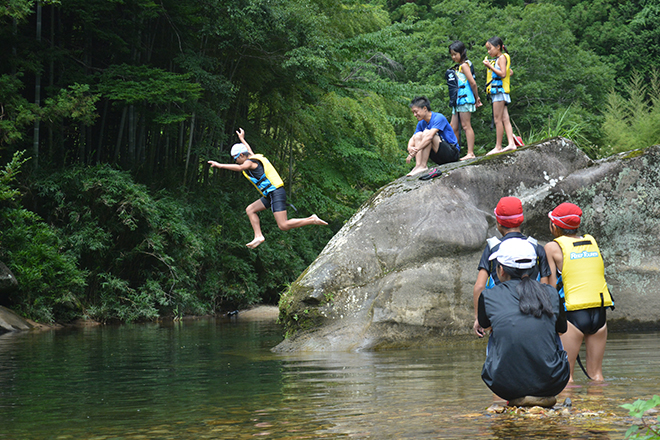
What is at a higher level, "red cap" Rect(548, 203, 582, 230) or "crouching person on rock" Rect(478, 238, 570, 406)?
"red cap" Rect(548, 203, 582, 230)

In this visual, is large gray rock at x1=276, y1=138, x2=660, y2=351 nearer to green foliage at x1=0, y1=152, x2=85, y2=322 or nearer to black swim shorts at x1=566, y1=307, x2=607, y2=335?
black swim shorts at x1=566, y1=307, x2=607, y2=335

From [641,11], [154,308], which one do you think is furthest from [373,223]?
[641,11]

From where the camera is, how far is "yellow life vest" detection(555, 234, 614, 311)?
5984 millimetres

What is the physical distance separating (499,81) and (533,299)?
646 centimetres

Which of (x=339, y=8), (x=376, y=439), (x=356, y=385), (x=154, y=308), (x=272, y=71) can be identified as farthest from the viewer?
(x=339, y=8)

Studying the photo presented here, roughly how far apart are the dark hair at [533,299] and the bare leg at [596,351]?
157 centimetres

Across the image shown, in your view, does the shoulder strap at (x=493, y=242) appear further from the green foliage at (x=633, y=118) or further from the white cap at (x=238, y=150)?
the green foliage at (x=633, y=118)

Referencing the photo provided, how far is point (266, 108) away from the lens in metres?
26.5

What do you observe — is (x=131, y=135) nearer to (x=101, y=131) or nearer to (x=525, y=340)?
(x=101, y=131)

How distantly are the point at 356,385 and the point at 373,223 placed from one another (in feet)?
13.6

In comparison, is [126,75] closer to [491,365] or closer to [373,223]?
[373,223]

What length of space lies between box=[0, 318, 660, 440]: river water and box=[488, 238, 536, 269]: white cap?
96 cm

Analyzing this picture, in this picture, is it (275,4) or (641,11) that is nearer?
(275,4)

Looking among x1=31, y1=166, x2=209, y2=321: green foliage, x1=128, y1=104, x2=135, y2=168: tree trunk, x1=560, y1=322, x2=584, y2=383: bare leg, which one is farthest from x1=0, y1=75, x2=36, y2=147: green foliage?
x1=560, y1=322, x2=584, y2=383: bare leg
